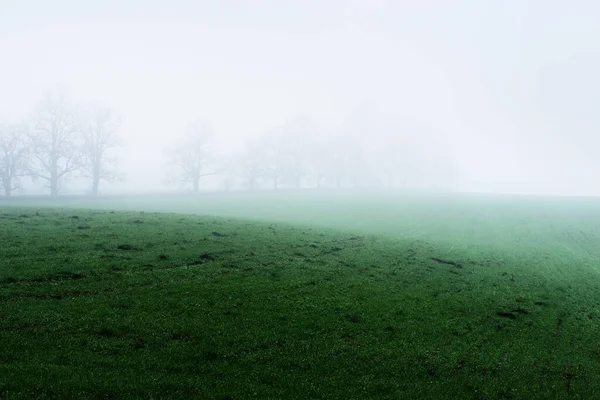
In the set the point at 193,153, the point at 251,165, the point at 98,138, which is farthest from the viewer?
the point at 251,165

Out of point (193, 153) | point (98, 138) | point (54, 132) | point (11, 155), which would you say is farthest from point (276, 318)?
point (193, 153)

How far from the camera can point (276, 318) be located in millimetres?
15812

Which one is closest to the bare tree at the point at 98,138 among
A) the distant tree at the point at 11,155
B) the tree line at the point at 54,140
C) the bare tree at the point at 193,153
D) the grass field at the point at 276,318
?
the tree line at the point at 54,140

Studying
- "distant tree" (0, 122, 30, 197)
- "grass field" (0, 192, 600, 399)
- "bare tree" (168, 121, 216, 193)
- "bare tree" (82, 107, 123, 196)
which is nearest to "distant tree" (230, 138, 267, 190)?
"bare tree" (168, 121, 216, 193)

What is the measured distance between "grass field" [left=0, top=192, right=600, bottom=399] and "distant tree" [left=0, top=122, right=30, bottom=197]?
47.6 m

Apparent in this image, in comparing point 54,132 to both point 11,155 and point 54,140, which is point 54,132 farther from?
point 11,155

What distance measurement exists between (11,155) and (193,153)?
1513 inches

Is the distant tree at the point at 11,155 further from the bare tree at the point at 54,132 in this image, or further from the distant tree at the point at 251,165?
the distant tree at the point at 251,165

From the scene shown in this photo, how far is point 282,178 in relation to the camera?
11644 cm

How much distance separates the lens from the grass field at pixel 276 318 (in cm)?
1134

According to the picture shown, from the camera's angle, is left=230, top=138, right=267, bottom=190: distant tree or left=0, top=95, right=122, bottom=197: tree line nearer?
left=0, top=95, right=122, bottom=197: tree line

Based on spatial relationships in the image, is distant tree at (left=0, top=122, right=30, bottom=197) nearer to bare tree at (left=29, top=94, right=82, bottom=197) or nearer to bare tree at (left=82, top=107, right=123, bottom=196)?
bare tree at (left=29, top=94, right=82, bottom=197)

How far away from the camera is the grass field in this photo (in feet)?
37.2

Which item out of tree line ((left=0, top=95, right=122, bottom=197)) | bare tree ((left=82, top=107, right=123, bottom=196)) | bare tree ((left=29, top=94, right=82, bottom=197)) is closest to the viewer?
tree line ((left=0, top=95, right=122, bottom=197))
